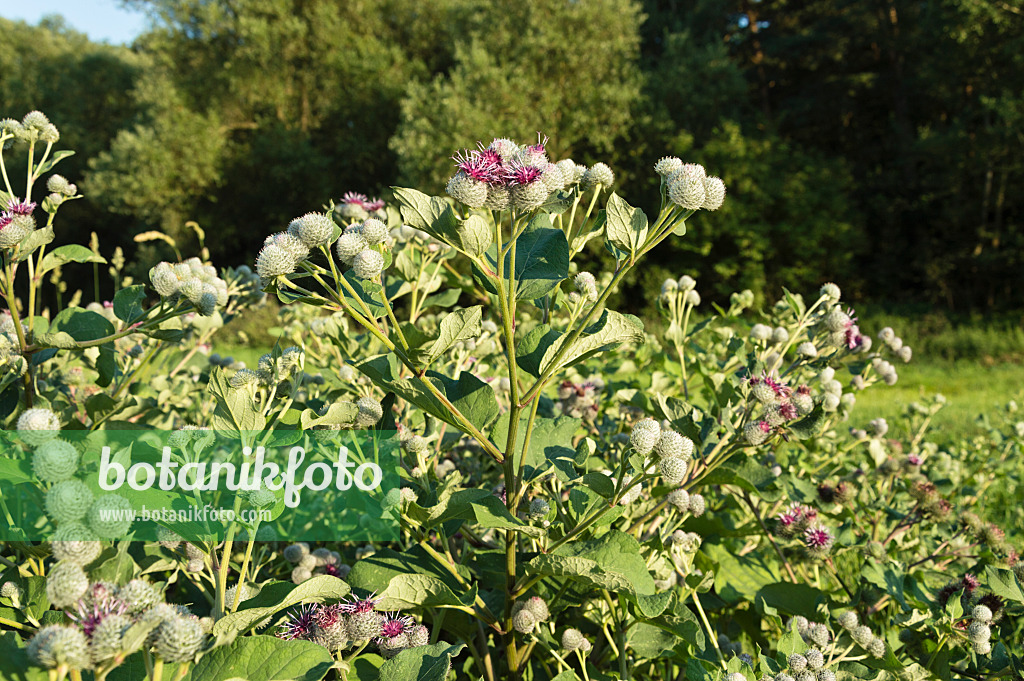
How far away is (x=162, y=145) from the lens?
55.2ft

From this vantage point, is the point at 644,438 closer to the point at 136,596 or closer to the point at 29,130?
the point at 136,596

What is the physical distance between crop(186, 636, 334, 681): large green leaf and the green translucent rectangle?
0.53ft

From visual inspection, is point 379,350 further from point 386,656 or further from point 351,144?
point 351,144

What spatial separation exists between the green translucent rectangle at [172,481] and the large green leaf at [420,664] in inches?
10.2

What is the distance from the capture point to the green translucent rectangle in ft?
2.81

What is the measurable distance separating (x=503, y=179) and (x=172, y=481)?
0.71 metres

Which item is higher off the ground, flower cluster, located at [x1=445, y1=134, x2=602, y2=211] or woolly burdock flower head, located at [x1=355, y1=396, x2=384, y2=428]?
flower cluster, located at [x1=445, y1=134, x2=602, y2=211]

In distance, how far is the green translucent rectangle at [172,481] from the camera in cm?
86

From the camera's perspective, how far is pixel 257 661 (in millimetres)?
834

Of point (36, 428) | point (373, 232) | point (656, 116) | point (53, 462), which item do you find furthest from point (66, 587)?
point (656, 116)

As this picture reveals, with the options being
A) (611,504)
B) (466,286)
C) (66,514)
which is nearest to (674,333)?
(466,286)

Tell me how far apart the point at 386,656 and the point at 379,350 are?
46.9 inches

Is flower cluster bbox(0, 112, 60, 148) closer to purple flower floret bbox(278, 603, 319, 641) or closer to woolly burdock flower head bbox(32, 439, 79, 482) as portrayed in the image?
woolly burdock flower head bbox(32, 439, 79, 482)

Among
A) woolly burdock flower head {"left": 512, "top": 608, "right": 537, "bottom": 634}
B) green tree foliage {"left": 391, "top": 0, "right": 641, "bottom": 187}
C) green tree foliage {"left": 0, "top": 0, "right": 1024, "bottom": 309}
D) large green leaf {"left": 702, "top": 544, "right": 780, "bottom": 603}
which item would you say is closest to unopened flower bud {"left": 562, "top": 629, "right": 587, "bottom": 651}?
woolly burdock flower head {"left": 512, "top": 608, "right": 537, "bottom": 634}
